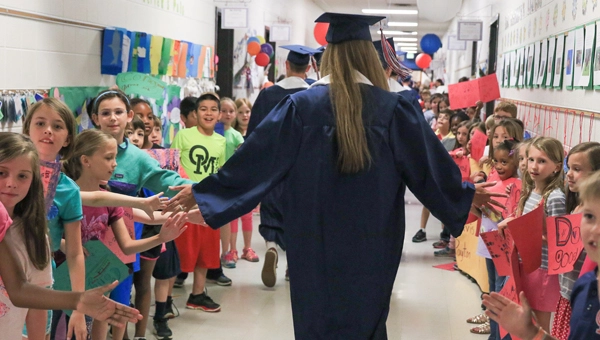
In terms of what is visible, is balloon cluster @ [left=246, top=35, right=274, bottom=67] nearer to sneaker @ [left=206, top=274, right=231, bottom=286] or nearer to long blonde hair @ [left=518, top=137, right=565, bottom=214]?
sneaker @ [left=206, top=274, right=231, bottom=286]

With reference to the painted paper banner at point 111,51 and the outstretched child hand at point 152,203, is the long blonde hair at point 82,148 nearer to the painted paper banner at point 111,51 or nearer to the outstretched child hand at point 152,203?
the outstretched child hand at point 152,203

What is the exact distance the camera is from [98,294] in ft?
7.29

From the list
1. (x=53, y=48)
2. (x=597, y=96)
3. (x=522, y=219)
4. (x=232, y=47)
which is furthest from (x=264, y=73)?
(x=522, y=219)

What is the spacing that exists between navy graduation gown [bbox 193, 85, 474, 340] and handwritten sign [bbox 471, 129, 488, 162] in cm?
344

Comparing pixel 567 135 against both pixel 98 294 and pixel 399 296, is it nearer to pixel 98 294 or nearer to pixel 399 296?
pixel 399 296

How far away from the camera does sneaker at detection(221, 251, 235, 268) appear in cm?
693

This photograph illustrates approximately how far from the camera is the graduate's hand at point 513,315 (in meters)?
2.12

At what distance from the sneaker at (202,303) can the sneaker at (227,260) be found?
51.1 inches

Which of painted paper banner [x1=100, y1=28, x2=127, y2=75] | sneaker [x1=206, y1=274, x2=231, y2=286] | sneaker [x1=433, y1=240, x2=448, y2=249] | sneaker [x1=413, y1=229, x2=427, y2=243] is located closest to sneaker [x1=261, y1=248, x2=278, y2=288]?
sneaker [x1=206, y1=274, x2=231, y2=286]

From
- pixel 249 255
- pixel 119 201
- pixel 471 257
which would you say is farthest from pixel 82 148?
pixel 471 257

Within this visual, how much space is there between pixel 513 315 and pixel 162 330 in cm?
321

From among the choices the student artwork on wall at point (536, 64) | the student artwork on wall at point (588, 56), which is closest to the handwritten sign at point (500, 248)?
the student artwork on wall at point (588, 56)

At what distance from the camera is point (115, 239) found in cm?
370

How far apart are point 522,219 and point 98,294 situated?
1.74 m
